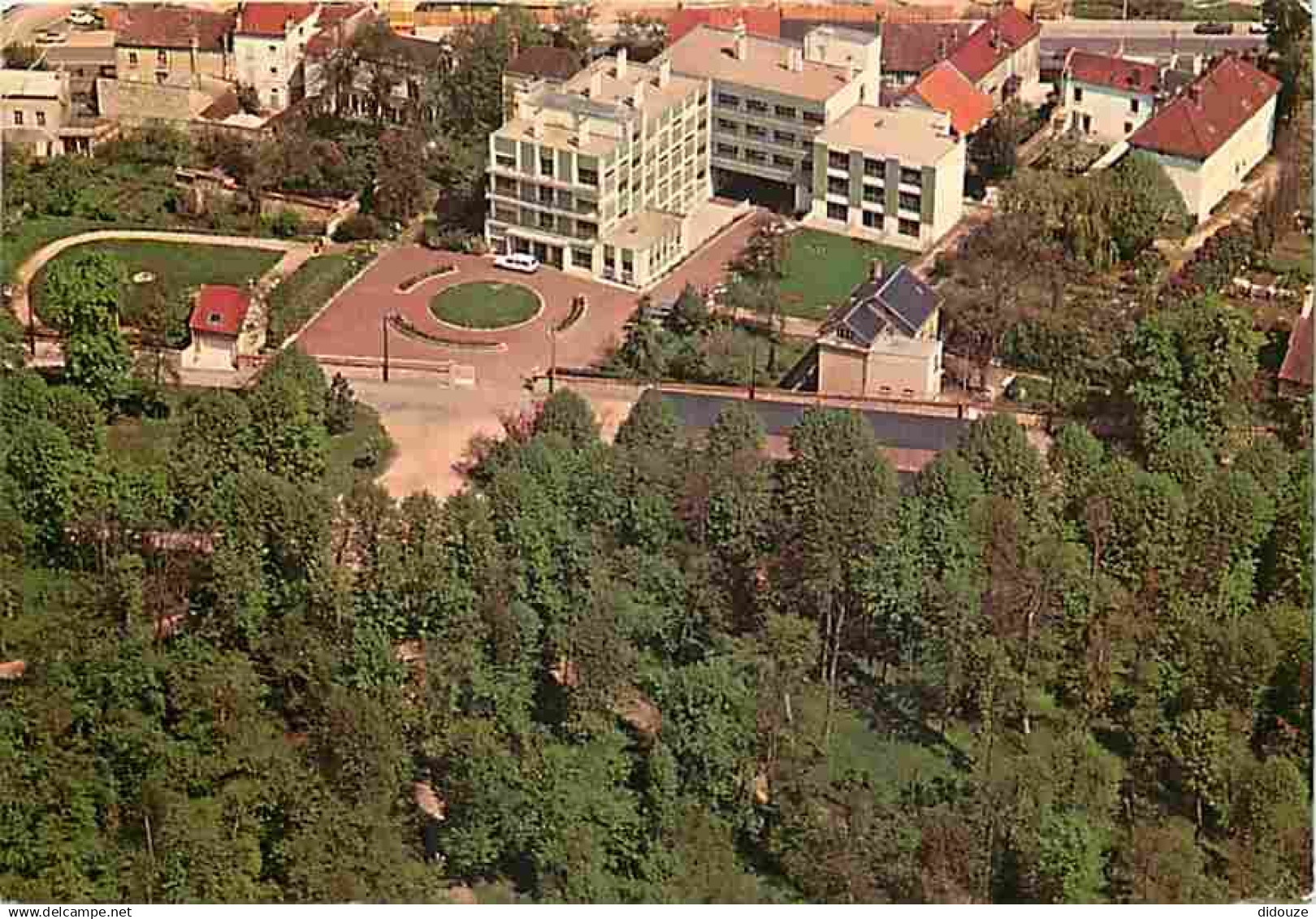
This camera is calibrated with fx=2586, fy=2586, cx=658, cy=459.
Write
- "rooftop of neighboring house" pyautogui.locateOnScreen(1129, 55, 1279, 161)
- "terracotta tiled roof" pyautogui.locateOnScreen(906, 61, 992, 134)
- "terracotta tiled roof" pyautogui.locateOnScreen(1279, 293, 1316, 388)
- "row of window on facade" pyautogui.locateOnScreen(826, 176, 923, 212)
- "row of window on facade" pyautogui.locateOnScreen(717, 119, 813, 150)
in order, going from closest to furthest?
"terracotta tiled roof" pyautogui.locateOnScreen(1279, 293, 1316, 388), "row of window on facade" pyautogui.locateOnScreen(826, 176, 923, 212), "rooftop of neighboring house" pyautogui.locateOnScreen(1129, 55, 1279, 161), "row of window on facade" pyautogui.locateOnScreen(717, 119, 813, 150), "terracotta tiled roof" pyautogui.locateOnScreen(906, 61, 992, 134)

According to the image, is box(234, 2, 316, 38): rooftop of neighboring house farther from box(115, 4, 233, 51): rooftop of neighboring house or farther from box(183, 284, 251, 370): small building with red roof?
box(183, 284, 251, 370): small building with red roof

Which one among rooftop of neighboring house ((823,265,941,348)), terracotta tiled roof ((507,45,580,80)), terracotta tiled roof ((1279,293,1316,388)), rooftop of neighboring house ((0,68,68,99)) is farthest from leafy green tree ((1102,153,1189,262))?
rooftop of neighboring house ((0,68,68,99))

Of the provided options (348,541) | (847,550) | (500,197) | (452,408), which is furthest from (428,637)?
(500,197)

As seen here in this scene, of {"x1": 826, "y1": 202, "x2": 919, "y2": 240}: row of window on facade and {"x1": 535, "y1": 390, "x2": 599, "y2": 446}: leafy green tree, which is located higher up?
{"x1": 535, "y1": 390, "x2": 599, "y2": 446}: leafy green tree

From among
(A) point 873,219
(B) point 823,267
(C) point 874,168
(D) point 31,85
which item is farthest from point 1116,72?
(D) point 31,85

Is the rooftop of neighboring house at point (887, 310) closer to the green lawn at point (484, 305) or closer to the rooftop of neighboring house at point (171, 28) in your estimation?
the green lawn at point (484, 305)

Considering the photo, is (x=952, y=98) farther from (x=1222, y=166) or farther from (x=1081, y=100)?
(x=1222, y=166)

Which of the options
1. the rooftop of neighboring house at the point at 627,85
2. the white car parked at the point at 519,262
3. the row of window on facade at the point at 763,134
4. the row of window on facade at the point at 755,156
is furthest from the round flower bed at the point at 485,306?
the row of window on facade at the point at 763,134
